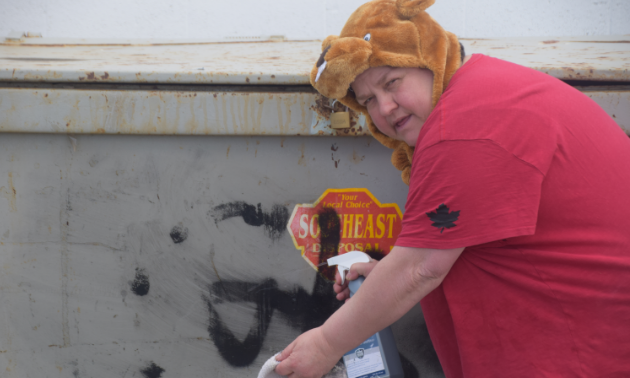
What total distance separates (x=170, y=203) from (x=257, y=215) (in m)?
0.26

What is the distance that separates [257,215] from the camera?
4.12 feet

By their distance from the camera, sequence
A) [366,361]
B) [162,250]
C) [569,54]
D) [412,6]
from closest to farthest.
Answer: [412,6] → [366,361] → [162,250] → [569,54]

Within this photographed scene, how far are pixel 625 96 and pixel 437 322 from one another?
32.5 inches

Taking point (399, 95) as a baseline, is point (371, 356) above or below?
below

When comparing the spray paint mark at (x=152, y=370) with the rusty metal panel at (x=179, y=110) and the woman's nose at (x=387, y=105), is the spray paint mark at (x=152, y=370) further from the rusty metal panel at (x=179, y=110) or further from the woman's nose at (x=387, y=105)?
the woman's nose at (x=387, y=105)

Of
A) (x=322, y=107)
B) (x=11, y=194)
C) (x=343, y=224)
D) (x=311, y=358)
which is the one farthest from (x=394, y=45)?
(x=11, y=194)

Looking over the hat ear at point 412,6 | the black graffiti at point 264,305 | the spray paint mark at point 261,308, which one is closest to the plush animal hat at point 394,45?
the hat ear at point 412,6

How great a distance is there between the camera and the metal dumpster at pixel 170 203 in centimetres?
117

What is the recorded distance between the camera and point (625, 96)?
Result: 1172 mm

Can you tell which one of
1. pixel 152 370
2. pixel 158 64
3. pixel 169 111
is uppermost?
pixel 158 64

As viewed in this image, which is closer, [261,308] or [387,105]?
[387,105]

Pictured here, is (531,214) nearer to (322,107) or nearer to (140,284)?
(322,107)

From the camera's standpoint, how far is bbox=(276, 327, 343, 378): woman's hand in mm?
925

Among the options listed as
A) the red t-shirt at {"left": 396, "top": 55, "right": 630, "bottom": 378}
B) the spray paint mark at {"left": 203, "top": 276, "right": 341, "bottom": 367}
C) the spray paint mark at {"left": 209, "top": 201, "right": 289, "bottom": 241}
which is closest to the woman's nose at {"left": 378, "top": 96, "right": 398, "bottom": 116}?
the red t-shirt at {"left": 396, "top": 55, "right": 630, "bottom": 378}
